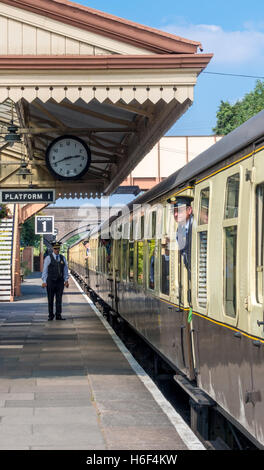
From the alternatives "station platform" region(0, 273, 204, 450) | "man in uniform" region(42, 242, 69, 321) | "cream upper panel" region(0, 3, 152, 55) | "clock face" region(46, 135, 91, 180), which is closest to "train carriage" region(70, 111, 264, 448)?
"station platform" region(0, 273, 204, 450)

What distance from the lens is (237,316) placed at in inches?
223

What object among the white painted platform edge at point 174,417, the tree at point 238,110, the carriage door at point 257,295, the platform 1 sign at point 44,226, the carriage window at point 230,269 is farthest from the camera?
the tree at point 238,110

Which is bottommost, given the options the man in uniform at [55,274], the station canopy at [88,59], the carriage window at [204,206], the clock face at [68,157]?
the man in uniform at [55,274]

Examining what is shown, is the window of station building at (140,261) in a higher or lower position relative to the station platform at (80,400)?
higher

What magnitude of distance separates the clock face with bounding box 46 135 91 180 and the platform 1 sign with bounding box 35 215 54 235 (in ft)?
44.2

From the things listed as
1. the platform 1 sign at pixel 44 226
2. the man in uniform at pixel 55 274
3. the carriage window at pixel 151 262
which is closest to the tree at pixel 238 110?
the platform 1 sign at pixel 44 226

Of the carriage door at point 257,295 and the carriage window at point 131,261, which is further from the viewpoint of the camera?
the carriage window at point 131,261

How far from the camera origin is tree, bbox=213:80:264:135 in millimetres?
69500

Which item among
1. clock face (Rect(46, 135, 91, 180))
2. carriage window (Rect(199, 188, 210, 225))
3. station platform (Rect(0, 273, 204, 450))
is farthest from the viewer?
clock face (Rect(46, 135, 91, 180))

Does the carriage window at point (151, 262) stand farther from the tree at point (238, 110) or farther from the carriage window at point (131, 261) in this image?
the tree at point (238, 110)

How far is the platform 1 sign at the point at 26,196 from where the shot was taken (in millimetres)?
16422

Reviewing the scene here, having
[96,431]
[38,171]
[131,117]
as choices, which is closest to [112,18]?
[131,117]

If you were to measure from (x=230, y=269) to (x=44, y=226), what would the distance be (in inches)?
859

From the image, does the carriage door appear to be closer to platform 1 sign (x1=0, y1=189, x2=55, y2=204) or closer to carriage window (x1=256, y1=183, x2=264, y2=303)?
carriage window (x1=256, y1=183, x2=264, y2=303)
